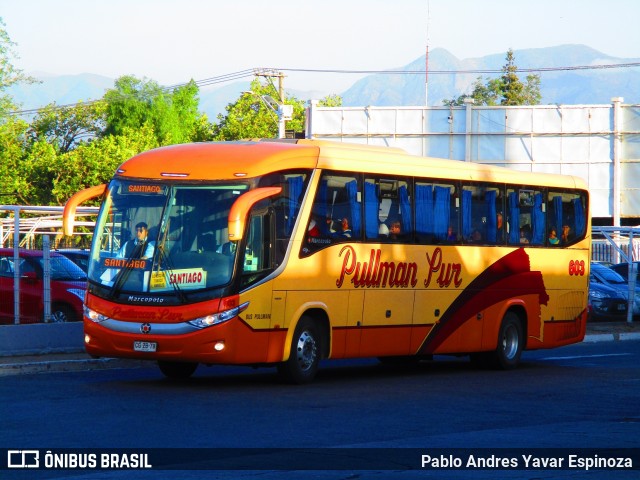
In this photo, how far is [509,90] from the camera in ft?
412

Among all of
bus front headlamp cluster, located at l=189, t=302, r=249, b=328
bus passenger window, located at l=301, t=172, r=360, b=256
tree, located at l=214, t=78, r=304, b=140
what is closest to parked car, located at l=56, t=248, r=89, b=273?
bus passenger window, located at l=301, t=172, r=360, b=256

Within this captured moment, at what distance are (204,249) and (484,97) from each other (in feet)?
372

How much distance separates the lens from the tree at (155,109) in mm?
112750

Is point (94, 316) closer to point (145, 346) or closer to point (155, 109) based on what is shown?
point (145, 346)

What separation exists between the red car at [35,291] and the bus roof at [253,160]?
15.3ft

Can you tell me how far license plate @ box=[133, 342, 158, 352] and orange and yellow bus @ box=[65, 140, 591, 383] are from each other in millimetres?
13

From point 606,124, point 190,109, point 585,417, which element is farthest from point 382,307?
point 190,109

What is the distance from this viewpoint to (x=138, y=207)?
16.8 meters

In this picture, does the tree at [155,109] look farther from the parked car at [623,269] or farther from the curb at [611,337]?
the curb at [611,337]

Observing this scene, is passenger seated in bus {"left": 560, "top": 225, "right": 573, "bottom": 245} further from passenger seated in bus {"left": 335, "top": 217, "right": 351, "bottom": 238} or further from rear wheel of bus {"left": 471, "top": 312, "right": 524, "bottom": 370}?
passenger seated in bus {"left": 335, "top": 217, "right": 351, "bottom": 238}

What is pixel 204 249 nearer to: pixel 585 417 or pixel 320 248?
pixel 320 248

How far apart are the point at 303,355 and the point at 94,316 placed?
287 cm

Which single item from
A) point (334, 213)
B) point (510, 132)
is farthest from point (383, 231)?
point (510, 132)

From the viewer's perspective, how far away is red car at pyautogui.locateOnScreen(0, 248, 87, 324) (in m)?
21.1
